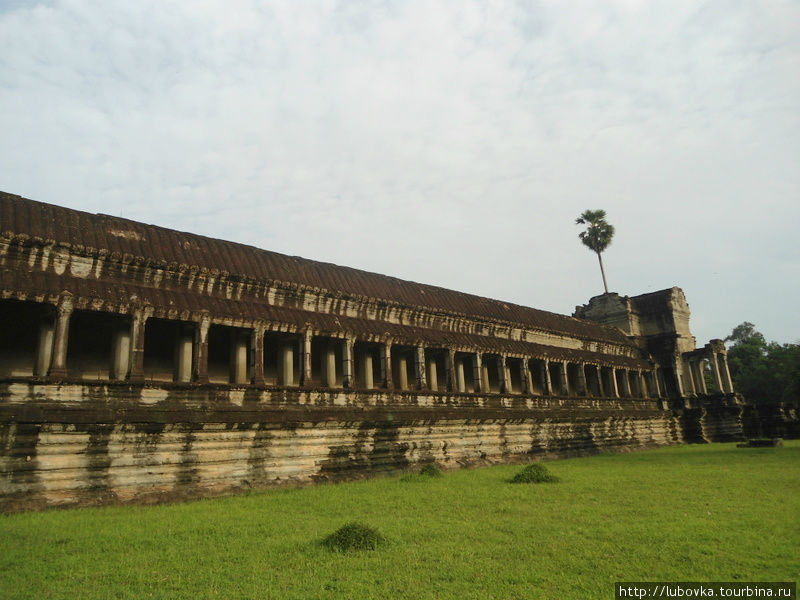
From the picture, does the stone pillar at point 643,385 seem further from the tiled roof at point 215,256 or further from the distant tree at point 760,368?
the distant tree at point 760,368

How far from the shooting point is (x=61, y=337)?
15.1 metres

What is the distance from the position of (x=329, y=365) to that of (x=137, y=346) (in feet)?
26.0

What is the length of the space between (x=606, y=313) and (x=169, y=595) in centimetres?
4341

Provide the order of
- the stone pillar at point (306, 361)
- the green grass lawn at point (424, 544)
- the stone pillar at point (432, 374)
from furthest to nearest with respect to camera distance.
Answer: the stone pillar at point (432, 374)
the stone pillar at point (306, 361)
the green grass lawn at point (424, 544)

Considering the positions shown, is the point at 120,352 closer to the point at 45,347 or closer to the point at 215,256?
the point at 45,347

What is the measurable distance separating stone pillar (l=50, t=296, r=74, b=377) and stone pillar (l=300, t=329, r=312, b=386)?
7.47m

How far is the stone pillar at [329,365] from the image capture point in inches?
879

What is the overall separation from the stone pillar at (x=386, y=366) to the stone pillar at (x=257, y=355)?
5.52m

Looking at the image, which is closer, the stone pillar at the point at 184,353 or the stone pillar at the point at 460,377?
the stone pillar at the point at 184,353

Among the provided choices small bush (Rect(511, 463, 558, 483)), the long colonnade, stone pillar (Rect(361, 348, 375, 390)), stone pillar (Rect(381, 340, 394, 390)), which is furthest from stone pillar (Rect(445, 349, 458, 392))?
small bush (Rect(511, 463, 558, 483))

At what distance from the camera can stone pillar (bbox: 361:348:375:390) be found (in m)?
23.8

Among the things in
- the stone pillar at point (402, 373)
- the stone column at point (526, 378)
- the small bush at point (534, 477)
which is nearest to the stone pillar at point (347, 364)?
the stone pillar at point (402, 373)

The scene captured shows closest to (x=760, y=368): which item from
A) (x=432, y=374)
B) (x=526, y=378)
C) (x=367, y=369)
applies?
(x=526, y=378)

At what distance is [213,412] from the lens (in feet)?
54.9
